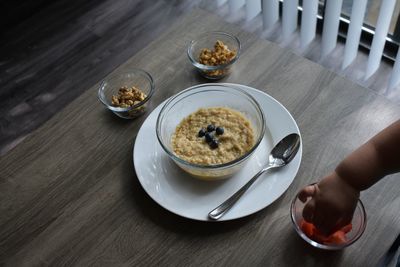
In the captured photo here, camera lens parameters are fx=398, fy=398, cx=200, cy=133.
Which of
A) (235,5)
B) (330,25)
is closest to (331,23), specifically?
(330,25)

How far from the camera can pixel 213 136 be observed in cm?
93

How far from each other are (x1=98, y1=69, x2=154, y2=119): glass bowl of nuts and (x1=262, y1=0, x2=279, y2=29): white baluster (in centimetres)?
114

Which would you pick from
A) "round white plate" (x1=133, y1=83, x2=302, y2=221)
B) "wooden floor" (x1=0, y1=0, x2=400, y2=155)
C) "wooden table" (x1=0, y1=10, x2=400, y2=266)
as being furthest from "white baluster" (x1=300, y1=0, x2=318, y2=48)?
"round white plate" (x1=133, y1=83, x2=302, y2=221)

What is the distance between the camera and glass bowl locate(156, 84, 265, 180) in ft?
2.86

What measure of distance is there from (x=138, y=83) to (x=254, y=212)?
0.51 metres

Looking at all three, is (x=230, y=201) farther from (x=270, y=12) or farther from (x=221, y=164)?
(x=270, y=12)

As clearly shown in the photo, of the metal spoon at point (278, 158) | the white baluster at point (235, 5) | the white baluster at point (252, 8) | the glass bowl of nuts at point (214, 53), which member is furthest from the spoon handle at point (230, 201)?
the white baluster at point (235, 5)

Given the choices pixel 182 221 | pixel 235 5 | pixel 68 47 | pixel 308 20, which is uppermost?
pixel 182 221

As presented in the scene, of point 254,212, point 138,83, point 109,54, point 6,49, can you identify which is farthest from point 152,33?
point 254,212

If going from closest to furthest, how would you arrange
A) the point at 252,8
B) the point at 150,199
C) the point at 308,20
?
the point at 150,199, the point at 308,20, the point at 252,8

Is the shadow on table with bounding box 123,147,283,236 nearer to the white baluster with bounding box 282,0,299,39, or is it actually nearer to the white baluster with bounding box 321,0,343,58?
the white baluster with bounding box 321,0,343,58

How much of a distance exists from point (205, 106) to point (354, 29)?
40.9 inches

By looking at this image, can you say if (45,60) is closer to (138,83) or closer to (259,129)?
(138,83)

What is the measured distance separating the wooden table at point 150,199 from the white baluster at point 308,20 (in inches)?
30.4
